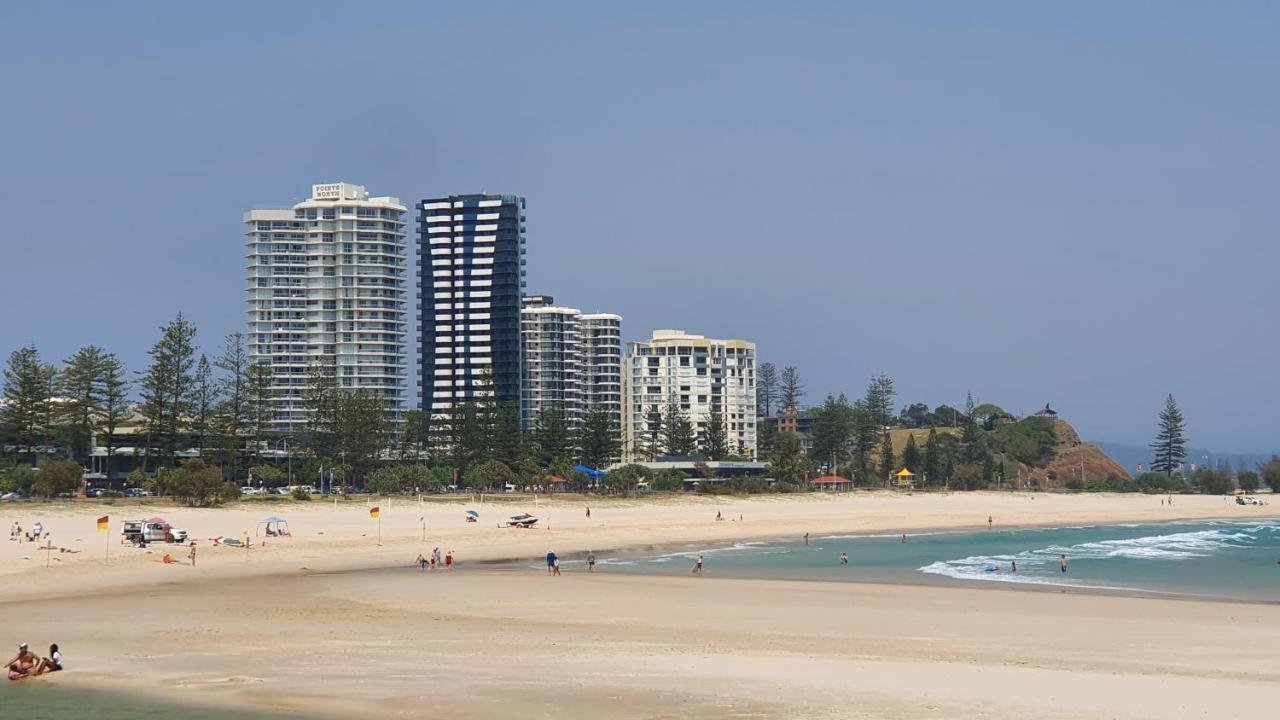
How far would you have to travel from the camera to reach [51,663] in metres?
22.8

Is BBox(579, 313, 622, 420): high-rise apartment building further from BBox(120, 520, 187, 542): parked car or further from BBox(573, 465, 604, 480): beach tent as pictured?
BBox(120, 520, 187, 542): parked car

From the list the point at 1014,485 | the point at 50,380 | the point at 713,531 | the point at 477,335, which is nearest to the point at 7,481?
the point at 50,380

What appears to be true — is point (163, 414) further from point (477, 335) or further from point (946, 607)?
point (477, 335)

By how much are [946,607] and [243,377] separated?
6777cm

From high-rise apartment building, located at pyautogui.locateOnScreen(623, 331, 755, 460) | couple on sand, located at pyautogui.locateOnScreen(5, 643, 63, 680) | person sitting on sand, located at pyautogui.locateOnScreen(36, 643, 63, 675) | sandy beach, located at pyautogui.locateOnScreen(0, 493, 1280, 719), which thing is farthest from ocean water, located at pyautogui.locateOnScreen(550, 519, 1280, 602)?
high-rise apartment building, located at pyautogui.locateOnScreen(623, 331, 755, 460)

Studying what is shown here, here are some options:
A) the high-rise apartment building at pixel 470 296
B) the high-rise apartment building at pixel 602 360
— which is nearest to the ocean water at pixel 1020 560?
the high-rise apartment building at pixel 470 296

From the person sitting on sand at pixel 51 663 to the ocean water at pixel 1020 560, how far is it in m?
26.3

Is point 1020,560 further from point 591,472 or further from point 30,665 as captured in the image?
point 591,472

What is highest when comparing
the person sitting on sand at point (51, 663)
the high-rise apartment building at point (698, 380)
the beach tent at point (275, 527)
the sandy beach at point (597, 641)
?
the high-rise apartment building at point (698, 380)

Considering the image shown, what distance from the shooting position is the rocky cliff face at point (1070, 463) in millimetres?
164750

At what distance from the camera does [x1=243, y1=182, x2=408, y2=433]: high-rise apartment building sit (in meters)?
140

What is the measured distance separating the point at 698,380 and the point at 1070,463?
52037 mm

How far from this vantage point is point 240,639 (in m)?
26.8

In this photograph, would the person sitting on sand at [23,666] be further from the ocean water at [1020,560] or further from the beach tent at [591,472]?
the beach tent at [591,472]
